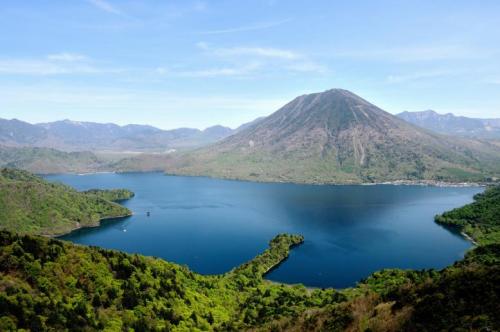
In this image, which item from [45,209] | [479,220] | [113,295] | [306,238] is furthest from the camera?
[45,209]

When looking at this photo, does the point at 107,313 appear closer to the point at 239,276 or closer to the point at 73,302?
the point at 73,302

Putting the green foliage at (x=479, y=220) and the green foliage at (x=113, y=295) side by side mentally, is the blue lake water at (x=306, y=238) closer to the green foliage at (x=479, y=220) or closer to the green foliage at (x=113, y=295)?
the green foliage at (x=479, y=220)

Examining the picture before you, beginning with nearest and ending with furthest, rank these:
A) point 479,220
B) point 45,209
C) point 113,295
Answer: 1. point 113,295
2. point 479,220
3. point 45,209

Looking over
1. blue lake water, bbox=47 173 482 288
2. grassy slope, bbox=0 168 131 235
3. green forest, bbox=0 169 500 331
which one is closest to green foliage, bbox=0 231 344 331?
green forest, bbox=0 169 500 331

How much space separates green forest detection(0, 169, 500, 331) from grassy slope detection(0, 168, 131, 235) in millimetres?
95653

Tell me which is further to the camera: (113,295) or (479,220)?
(479,220)

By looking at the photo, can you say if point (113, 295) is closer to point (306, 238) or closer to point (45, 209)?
point (306, 238)

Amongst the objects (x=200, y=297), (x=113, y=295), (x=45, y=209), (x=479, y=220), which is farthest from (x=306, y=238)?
(x=45, y=209)

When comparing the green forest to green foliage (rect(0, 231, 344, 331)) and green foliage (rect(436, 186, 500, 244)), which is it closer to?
green foliage (rect(0, 231, 344, 331))

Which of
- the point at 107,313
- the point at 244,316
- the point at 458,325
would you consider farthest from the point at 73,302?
the point at 458,325

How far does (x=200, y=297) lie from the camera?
70.6 m

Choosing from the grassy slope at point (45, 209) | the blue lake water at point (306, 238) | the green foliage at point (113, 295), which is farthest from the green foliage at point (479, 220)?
Result: the grassy slope at point (45, 209)

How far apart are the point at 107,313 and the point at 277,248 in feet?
228

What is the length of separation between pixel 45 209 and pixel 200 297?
4733 inches
